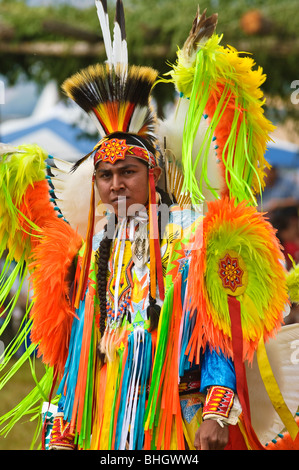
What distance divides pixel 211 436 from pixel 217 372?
23 centimetres

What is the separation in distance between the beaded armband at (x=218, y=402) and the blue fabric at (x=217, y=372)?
22 millimetres

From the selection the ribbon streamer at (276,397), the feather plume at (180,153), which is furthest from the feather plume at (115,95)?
the ribbon streamer at (276,397)

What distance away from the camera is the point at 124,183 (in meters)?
2.65

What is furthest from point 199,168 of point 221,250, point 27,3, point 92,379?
point 27,3

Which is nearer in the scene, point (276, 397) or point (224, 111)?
point (276, 397)

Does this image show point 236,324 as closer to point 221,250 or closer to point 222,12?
point 221,250

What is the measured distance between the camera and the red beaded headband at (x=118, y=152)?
104 inches

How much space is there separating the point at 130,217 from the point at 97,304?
372mm

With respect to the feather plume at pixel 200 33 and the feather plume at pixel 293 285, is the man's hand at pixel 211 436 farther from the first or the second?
the feather plume at pixel 200 33

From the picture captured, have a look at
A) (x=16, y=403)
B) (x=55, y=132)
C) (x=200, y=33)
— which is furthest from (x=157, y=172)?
(x=55, y=132)

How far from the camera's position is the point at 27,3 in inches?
248

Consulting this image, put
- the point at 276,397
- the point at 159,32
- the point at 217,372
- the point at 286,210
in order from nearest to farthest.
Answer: the point at 217,372 → the point at 276,397 → the point at 159,32 → the point at 286,210

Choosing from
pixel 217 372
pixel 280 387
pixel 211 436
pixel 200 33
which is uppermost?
pixel 200 33

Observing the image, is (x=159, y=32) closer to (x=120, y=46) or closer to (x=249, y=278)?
(x=120, y=46)
